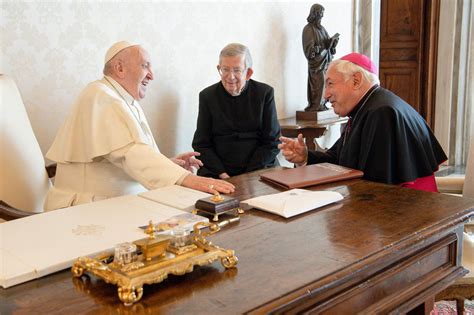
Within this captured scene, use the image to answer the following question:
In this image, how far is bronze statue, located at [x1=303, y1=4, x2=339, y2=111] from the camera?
5027 millimetres

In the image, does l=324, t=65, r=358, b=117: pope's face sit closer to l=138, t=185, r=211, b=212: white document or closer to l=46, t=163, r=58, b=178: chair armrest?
l=138, t=185, r=211, b=212: white document

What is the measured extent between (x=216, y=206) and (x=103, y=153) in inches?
37.8

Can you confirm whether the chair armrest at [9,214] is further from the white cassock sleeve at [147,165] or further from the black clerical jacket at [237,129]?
the black clerical jacket at [237,129]

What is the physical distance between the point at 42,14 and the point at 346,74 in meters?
1.85

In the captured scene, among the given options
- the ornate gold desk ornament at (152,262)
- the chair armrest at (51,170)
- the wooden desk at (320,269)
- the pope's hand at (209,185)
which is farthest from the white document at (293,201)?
the chair armrest at (51,170)

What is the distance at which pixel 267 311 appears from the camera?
3.87 ft

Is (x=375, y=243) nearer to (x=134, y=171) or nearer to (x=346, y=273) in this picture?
(x=346, y=273)

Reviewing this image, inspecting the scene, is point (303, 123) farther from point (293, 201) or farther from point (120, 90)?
point (293, 201)

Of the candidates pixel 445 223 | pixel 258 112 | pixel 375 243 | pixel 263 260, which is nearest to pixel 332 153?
pixel 258 112

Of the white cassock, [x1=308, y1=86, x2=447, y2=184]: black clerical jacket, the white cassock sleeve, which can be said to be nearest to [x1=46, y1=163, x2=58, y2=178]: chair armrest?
the white cassock

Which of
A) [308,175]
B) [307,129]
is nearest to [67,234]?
[308,175]

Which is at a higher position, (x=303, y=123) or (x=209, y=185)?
(x=209, y=185)

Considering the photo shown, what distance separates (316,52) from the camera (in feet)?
16.6

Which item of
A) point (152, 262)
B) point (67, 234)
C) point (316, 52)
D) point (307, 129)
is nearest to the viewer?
point (152, 262)
